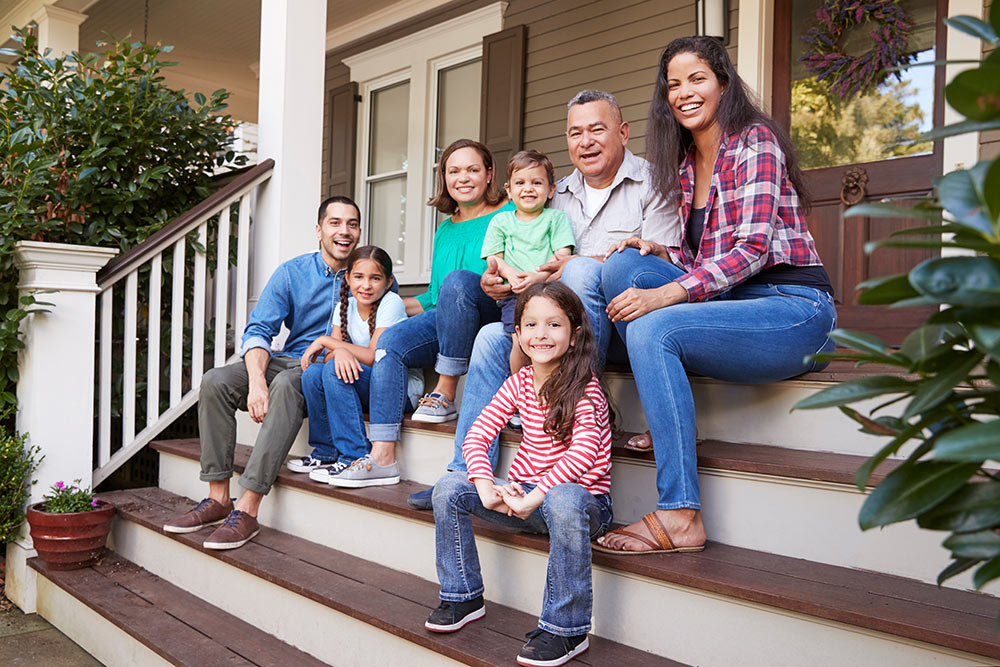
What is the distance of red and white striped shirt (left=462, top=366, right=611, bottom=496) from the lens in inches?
70.6

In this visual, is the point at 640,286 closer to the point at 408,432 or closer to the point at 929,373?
the point at 408,432

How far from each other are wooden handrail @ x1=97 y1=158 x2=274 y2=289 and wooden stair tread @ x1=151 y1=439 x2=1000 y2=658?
2108 millimetres

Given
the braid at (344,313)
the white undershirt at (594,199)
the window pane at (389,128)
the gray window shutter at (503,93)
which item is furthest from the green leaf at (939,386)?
the window pane at (389,128)

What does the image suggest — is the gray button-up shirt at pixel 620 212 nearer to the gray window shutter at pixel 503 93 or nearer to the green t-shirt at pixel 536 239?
the green t-shirt at pixel 536 239

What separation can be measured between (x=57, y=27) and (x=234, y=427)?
14.9 ft

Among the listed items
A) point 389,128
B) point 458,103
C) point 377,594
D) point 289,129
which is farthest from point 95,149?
point 389,128

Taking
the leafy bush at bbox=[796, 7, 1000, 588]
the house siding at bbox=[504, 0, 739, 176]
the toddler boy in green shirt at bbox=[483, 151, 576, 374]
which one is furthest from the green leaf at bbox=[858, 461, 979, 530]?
the house siding at bbox=[504, 0, 739, 176]

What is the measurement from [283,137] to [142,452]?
1.58 meters

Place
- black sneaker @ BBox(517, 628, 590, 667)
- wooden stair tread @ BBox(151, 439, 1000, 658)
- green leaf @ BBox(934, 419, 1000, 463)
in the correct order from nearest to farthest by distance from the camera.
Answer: green leaf @ BBox(934, 419, 1000, 463), wooden stair tread @ BBox(151, 439, 1000, 658), black sneaker @ BBox(517, 628, 590, 667)

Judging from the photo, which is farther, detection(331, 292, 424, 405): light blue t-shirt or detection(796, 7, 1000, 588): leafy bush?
detection(331, 292, 424, 405): light blue t-shirt

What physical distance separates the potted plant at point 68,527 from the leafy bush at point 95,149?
54 centimetres

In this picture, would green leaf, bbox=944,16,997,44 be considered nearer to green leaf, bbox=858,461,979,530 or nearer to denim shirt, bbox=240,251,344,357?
green leaf, bbox=858,461,979,530

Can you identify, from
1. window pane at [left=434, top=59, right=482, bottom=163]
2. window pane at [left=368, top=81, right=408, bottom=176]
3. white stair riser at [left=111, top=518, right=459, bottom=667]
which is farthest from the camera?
window pane at [left=368, top=81, right=408, bottom=176]

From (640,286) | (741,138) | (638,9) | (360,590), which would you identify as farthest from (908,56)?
(360,590)
